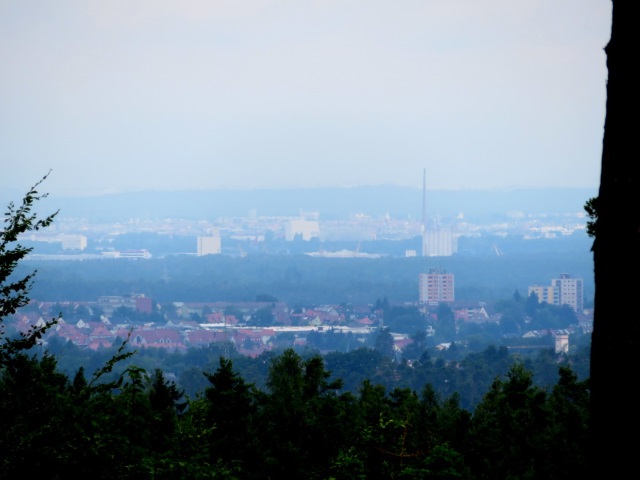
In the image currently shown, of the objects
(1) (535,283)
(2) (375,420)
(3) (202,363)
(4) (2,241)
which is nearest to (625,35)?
(4) (2,241)

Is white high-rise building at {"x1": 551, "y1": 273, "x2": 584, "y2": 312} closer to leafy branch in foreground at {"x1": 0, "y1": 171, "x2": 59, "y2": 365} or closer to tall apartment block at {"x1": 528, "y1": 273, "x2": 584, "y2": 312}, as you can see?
tall apartment block at {"x1": 528, "y1": 273, "x2": 584, "y2": 312}

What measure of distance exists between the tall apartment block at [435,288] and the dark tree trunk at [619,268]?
13528 cm

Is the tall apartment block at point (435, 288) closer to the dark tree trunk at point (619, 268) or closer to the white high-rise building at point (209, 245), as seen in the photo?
the white high-rise building at point (209, 245)

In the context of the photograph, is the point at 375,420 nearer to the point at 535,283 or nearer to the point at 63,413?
the point at 63,413

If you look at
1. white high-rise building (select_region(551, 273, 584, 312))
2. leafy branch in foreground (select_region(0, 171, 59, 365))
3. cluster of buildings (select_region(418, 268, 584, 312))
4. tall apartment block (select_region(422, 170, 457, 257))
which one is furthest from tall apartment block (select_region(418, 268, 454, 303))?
leafy branch in foreground (select_region(0, 171, 59, 365))

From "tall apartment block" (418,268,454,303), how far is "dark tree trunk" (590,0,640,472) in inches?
5326

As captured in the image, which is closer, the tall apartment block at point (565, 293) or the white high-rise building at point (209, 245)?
the tall apartment block at point (565, 293)

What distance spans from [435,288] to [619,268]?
137 meters

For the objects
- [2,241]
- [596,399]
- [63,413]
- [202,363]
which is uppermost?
[2,241]

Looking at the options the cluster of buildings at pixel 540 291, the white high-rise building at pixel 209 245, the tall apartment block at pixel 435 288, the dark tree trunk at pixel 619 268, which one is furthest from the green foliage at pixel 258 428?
the white high-rise building at pixel 209 245

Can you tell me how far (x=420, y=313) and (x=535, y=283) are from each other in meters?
32.7

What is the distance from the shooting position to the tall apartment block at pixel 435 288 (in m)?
138

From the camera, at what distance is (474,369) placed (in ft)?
208

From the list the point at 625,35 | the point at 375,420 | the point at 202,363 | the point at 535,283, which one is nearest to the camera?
the point at 625,35
